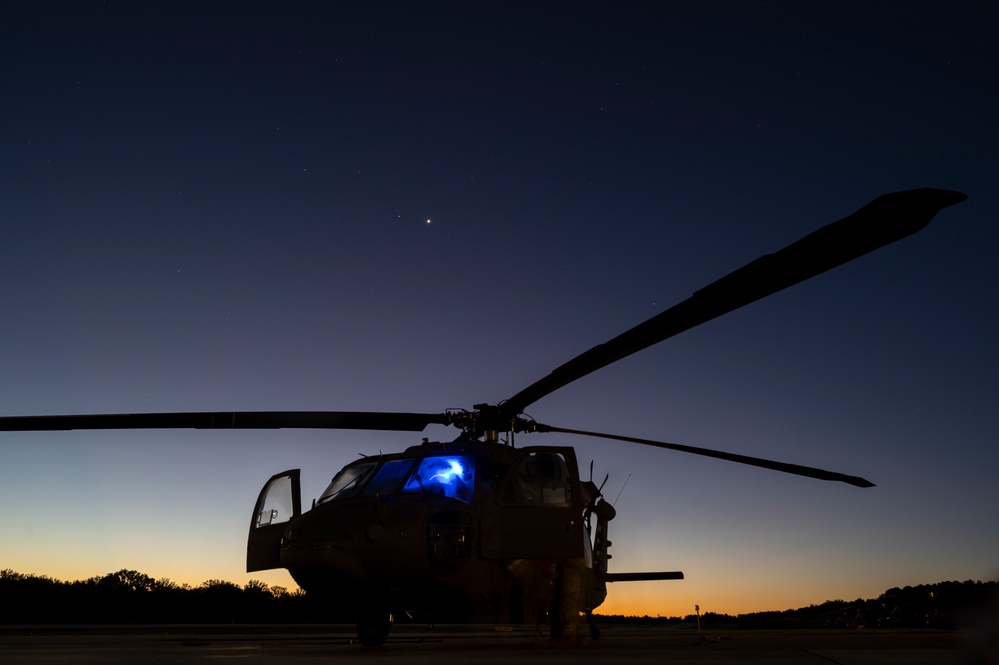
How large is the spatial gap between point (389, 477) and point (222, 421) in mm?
2020

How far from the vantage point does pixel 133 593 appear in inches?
1454

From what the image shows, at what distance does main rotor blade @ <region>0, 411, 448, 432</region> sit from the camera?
8.15m

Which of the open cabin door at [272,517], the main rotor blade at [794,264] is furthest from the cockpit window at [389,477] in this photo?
the main rotor blade at [794,264]

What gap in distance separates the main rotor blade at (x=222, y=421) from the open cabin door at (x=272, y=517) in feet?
4.27

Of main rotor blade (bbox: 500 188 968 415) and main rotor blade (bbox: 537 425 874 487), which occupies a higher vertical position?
main rotor blade (bbox: 500 188 968 415)

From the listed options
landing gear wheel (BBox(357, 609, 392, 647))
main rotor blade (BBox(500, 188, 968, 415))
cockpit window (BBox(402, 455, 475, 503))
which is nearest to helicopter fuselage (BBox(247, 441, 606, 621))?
cockpit window (BBox(402, 455, 475, 503))

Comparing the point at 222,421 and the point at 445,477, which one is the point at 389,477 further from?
the point at 222,421

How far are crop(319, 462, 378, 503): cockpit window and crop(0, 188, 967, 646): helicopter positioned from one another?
0.02 metres

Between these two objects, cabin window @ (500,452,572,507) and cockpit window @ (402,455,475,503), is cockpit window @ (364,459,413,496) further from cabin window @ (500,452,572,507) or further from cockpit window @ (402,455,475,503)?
cabin window @ (500,452,572,507)

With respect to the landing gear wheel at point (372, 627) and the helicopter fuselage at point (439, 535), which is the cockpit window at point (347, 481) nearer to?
the helicopter fuselage at point (439, 535)

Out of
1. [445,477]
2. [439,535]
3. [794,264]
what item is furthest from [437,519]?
[794,264]

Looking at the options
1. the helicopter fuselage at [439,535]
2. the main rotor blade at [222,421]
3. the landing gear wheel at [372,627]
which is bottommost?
the landing gear wheel at [372,627]

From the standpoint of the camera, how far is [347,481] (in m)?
9.62

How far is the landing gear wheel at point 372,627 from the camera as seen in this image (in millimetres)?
9344
